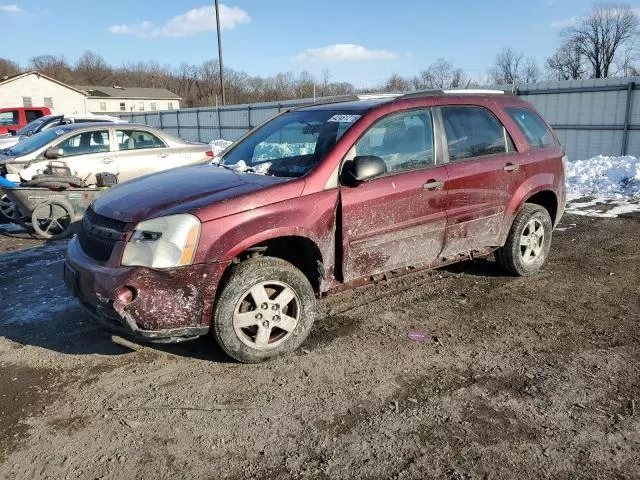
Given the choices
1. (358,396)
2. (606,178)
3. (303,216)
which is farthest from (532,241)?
(606,178)

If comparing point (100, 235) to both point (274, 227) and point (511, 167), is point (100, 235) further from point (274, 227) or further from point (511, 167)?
point (511, 167)

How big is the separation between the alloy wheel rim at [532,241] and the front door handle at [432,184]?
4.68 ft

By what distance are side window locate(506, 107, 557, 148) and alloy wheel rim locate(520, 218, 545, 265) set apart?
2.69 ft

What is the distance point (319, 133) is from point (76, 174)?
6.11m

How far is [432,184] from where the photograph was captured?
450 centimetres

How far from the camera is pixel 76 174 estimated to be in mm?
8969

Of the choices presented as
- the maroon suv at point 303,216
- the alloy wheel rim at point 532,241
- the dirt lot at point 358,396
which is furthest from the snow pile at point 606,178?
the dirt lot at point 358,396

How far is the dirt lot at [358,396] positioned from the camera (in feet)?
9.14

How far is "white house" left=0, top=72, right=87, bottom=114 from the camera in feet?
183

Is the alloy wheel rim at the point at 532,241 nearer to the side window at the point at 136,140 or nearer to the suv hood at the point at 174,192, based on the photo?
the suv hood at the point at 174,192

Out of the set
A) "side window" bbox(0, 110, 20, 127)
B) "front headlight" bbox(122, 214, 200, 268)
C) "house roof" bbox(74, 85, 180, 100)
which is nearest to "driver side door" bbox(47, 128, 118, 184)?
"front headlight" bbox(122, 214, 200, 268)

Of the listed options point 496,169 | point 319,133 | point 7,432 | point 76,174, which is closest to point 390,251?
point 319,133

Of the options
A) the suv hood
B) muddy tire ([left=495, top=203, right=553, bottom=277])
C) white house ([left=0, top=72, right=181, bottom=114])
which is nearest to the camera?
the suv hood

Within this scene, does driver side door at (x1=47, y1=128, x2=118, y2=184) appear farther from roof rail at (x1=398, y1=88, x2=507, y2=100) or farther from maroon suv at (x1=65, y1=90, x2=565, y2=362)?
roof rail at (x1=398, y1=88, x2=507, y2=100)
